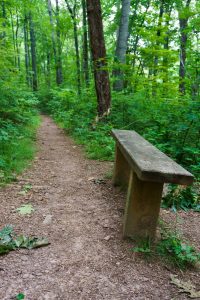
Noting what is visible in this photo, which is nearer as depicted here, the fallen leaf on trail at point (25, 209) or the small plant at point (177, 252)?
the small plant at point (177, 252)

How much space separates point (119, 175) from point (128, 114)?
3552 millimetres

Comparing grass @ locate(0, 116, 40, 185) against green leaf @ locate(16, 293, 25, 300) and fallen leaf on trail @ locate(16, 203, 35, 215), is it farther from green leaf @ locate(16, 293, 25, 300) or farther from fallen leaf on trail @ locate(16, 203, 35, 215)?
green leaf @ locate(16, 293, 25, 300)

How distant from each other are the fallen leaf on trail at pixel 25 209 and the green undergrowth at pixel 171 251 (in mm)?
1430

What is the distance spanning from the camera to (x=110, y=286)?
198cm

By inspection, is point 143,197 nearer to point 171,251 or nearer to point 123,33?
point 171,251

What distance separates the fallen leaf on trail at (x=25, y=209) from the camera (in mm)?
3104

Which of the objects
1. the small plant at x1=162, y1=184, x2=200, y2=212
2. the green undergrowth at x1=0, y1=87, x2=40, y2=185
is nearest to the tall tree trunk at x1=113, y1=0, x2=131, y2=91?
the green undergrowth at x1=0, y1=87, x2=40, y2=185

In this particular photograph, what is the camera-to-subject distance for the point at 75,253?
7.73 feet

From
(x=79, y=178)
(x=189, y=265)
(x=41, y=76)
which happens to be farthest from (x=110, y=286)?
(x=41, y=76)

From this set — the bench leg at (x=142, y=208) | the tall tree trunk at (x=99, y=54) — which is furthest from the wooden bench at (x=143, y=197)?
the tall tree trunk at (x=99, y=54)

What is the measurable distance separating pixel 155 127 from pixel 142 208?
3756 mm

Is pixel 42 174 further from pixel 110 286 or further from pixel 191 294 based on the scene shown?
pixel 191 294

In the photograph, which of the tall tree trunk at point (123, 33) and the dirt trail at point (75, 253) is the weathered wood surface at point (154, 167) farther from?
the tall tree trunk at point (123, 33)

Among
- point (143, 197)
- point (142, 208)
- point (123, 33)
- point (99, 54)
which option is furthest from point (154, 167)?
point (123, 33)
